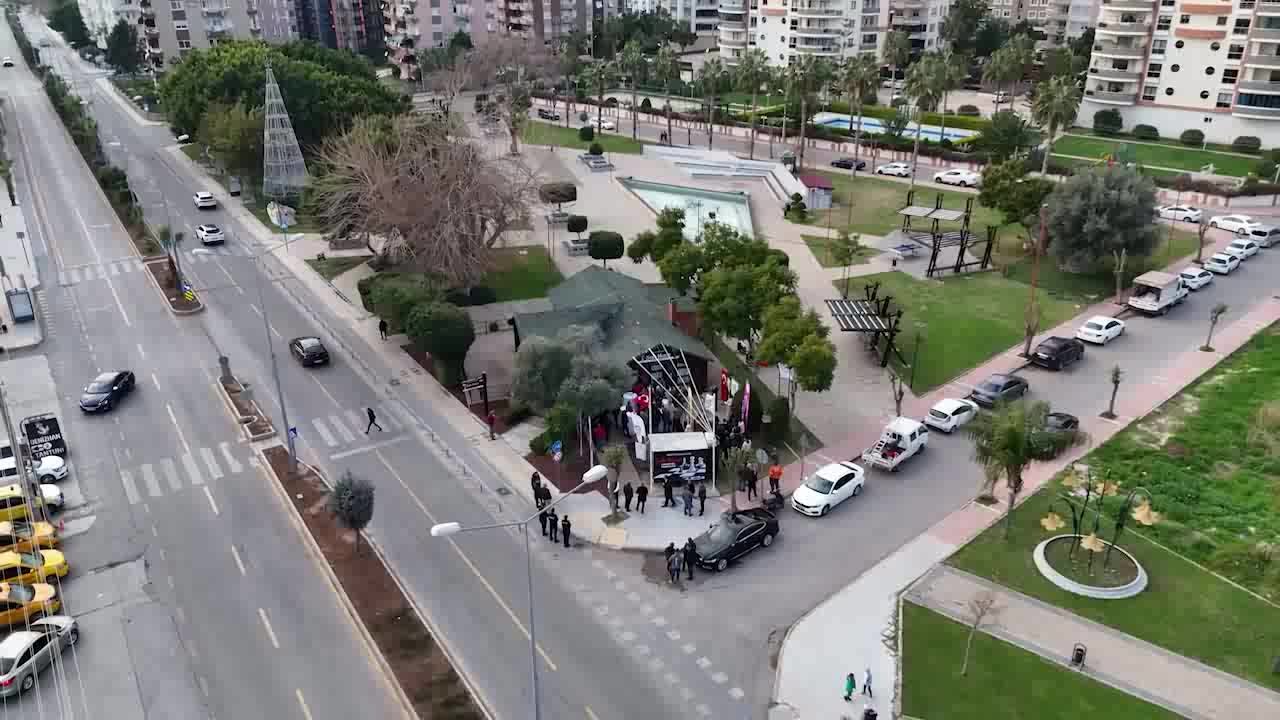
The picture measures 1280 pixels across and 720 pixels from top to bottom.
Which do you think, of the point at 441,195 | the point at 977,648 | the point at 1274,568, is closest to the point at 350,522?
the point at 977,648

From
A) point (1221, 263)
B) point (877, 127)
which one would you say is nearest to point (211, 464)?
point (1221, 263)

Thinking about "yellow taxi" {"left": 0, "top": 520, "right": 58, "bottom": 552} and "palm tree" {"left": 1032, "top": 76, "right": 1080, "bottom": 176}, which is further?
"palm tree" {"left": 1032, "top": 76, "right": 1080, "bottom": 176}

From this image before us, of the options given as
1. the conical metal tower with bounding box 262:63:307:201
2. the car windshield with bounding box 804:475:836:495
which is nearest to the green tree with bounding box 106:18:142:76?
the conical metal tower with bounding box 262:63:307:201

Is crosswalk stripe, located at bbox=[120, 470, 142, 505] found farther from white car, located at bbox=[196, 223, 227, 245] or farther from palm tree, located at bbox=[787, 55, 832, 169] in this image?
palm tree, located at bbox=[787, 55, 832, 169]

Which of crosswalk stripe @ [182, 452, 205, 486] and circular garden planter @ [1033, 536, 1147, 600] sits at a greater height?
circular garden planter @ [1033, 536, 1147, 600]

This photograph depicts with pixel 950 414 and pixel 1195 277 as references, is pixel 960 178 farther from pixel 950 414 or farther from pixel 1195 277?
pixel 950 414

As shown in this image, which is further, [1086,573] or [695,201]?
[695,201]

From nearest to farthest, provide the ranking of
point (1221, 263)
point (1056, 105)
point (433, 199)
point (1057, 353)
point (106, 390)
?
1. point (106, 390)
2. point (1057, 353)
3. point (433, 199)
4. point (1221, 263)
5. point (1056, 105)

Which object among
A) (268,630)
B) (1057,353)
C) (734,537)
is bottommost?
(268,630)
